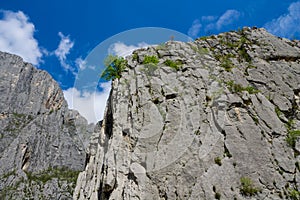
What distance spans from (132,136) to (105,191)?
3.43 m

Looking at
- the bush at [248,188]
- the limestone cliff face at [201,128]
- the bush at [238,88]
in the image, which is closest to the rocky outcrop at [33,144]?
the limestone cliff face at [201,128]

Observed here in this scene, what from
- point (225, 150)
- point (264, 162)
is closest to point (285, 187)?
point (264, 162)

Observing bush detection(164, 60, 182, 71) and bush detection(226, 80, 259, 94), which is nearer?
bush detection(226, 80, 259, 94)

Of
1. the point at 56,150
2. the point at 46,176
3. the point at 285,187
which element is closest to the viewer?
the point at 285,187

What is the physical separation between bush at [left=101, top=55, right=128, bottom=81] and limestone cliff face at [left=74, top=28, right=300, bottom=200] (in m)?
0.69

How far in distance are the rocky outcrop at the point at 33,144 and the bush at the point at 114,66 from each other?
11763 centimetres

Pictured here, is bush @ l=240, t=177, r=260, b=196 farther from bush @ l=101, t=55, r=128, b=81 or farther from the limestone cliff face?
bush @ l=101, t=55, r=128, b=81

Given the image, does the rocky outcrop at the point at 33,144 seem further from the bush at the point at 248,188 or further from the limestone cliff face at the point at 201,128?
the bush at the point at 248,188

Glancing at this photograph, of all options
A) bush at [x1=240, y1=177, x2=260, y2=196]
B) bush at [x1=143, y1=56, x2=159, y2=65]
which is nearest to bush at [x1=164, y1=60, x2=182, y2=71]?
bush at [x1=143, y1=56, x2=159, y2=65]

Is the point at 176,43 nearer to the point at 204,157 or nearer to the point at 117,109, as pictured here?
the point at 117,109

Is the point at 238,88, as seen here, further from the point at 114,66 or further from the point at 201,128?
the point at 114,66

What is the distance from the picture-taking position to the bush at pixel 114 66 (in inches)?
874

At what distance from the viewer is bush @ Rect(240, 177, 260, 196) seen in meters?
13.6

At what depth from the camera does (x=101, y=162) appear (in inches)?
702
